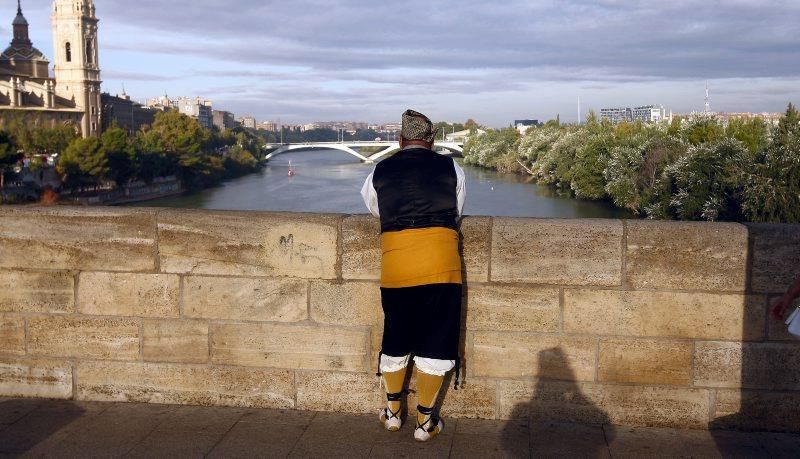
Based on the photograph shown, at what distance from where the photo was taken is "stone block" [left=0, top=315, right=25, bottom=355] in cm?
428

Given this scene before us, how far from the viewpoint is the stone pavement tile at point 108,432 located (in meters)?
3.52

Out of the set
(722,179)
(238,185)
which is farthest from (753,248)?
(238,185)

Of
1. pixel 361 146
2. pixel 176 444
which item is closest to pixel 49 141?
pixel 361 146

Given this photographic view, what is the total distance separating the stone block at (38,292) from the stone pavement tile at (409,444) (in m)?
1.65

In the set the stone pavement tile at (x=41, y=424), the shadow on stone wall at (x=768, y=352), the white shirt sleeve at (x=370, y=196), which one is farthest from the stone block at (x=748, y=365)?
the stone pavement tile at (x=41, y=424)

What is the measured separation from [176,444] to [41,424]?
2.27 ft

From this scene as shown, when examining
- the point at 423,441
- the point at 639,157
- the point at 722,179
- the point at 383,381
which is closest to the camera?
the point at 423,441

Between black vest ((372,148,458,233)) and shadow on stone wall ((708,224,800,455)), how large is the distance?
4.40 ft

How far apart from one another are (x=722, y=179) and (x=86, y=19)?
84.9 m

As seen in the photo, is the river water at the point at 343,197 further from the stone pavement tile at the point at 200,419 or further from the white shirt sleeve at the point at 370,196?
the white shirt sleeve at the point at 370,196

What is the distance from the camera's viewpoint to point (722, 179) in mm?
33656

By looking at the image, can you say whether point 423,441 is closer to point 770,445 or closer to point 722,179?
point 770,445

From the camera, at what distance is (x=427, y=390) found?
367 centimetres

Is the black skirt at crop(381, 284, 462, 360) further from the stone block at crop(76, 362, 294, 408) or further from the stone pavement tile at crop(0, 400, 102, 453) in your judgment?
the stone pavement tile at crop(0, 400, 102, 453)
